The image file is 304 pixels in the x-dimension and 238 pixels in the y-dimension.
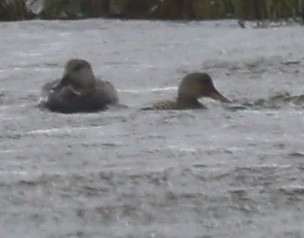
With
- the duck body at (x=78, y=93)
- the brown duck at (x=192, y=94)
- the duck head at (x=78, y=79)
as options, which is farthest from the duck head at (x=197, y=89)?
the duck head at (x=78, y=79)

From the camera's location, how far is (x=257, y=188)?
8734 mm

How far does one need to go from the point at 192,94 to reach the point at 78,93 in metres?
0.76

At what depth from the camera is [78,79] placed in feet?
39.4

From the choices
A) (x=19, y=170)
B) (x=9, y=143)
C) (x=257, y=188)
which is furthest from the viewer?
(x=9, y=143)

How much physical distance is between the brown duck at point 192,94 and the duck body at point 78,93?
1.12 ft

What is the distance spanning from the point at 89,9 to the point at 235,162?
10.2 m

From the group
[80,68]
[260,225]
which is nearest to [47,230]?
[260,225]

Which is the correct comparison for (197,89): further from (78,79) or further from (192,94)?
(78,79)

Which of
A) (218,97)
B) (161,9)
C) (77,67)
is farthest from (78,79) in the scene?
(161,9)

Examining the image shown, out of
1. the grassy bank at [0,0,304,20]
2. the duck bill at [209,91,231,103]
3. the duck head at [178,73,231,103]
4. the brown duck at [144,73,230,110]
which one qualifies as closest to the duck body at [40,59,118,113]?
the brown duck at [144,73,230,110]

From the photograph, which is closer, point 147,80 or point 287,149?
point 287,149

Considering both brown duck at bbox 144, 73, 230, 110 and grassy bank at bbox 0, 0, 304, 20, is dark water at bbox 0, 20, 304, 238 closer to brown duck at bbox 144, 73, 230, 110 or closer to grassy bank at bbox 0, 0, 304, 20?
brown duck at bbox 144, 73, 230, 110

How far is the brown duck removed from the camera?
11859 millimetres

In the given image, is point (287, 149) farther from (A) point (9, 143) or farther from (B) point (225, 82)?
(B) point (225, 82)
